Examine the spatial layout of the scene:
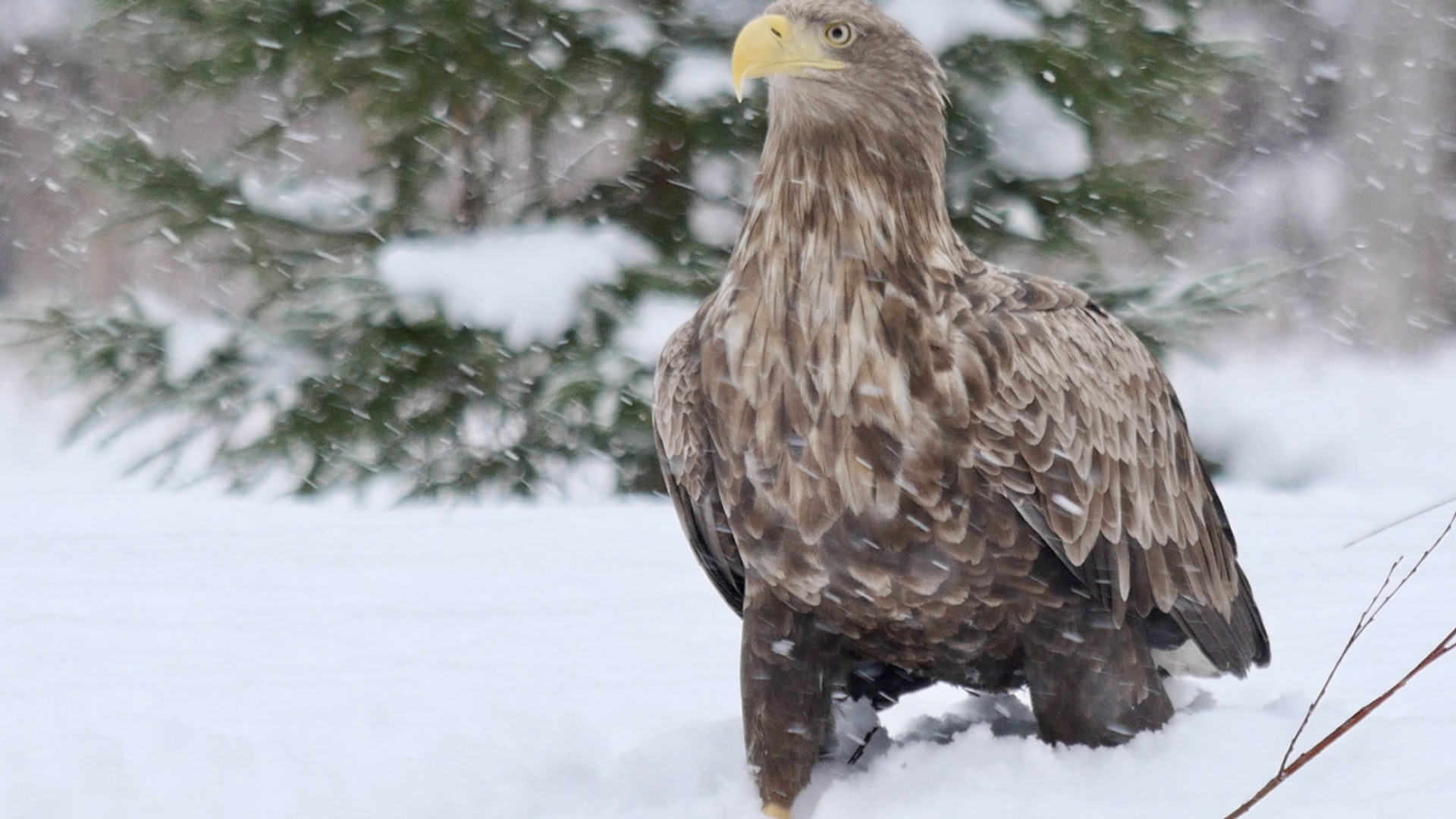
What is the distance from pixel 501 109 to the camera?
662cm

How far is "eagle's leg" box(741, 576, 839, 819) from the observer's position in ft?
8.34

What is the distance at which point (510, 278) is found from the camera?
20.0 ft

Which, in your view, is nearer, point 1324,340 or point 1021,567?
point 1021,567

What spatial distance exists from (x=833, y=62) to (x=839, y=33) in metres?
0.08

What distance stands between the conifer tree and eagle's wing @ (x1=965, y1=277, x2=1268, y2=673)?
11.9 ft

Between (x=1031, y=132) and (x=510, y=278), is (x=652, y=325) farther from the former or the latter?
(x=1031, y=132)

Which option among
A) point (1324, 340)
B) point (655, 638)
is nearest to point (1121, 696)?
point (655, 638)

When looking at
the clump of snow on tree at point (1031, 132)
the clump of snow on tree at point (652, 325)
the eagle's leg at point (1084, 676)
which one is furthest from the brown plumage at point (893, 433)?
the clump of snow on tree at point (1031, 132)

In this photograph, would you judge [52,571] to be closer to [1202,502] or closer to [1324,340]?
[1202,502]

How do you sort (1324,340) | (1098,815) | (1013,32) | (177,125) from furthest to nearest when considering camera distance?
(1324,340) → (177,125) → (1013,32) → (1098,815)

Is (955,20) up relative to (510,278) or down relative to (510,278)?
up

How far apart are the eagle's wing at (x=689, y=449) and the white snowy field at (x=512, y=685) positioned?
0.48 metres

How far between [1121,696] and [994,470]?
0.53m

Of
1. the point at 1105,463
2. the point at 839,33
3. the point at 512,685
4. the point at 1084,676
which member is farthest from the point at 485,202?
the point at 1084,676
